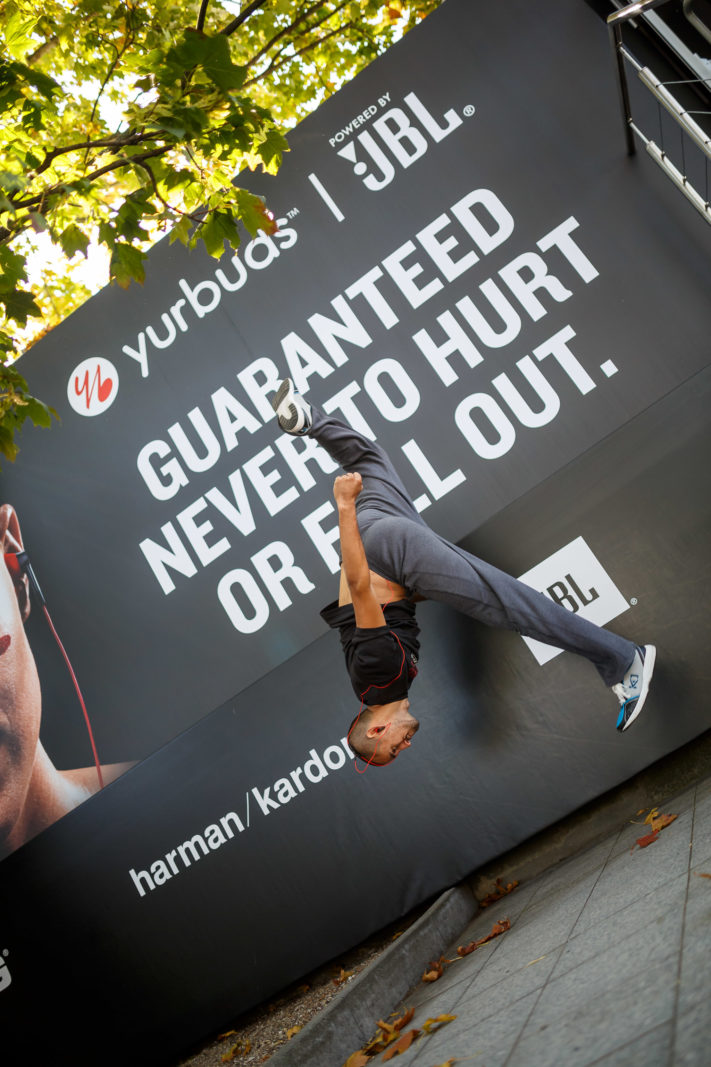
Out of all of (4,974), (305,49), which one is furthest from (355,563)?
(305,49)

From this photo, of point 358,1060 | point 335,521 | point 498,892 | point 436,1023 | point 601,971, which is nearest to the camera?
point 601,971

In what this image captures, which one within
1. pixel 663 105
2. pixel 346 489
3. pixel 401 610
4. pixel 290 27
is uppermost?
pixel 290 27

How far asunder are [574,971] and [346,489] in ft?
6.65

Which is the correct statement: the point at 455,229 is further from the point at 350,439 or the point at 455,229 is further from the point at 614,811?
the point at 614,811

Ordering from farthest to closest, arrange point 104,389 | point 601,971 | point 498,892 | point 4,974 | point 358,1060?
point 104,389 → point 4,974 → point 498,892 → point 358,1060 → point 601,971

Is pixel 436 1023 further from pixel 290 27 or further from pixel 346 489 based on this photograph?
pixel 290 27

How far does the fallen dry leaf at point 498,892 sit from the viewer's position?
12.5ft

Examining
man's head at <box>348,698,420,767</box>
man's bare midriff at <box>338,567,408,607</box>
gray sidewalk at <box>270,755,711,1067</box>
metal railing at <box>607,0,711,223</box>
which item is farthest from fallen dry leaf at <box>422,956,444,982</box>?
metal railing at <box>607,0,711,223</box>

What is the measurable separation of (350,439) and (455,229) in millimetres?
1332

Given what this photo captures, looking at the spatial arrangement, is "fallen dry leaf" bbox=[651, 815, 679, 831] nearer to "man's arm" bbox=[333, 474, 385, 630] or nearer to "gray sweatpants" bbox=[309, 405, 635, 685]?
"gray sweatpants" bbox=[309, 405, 635, 685]

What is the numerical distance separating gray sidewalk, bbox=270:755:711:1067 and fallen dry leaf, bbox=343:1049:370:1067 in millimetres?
108

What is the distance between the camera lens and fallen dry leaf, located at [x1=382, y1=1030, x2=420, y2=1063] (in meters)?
2.58

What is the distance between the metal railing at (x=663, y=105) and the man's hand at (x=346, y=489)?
1.92m

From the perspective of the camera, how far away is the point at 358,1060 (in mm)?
2805
